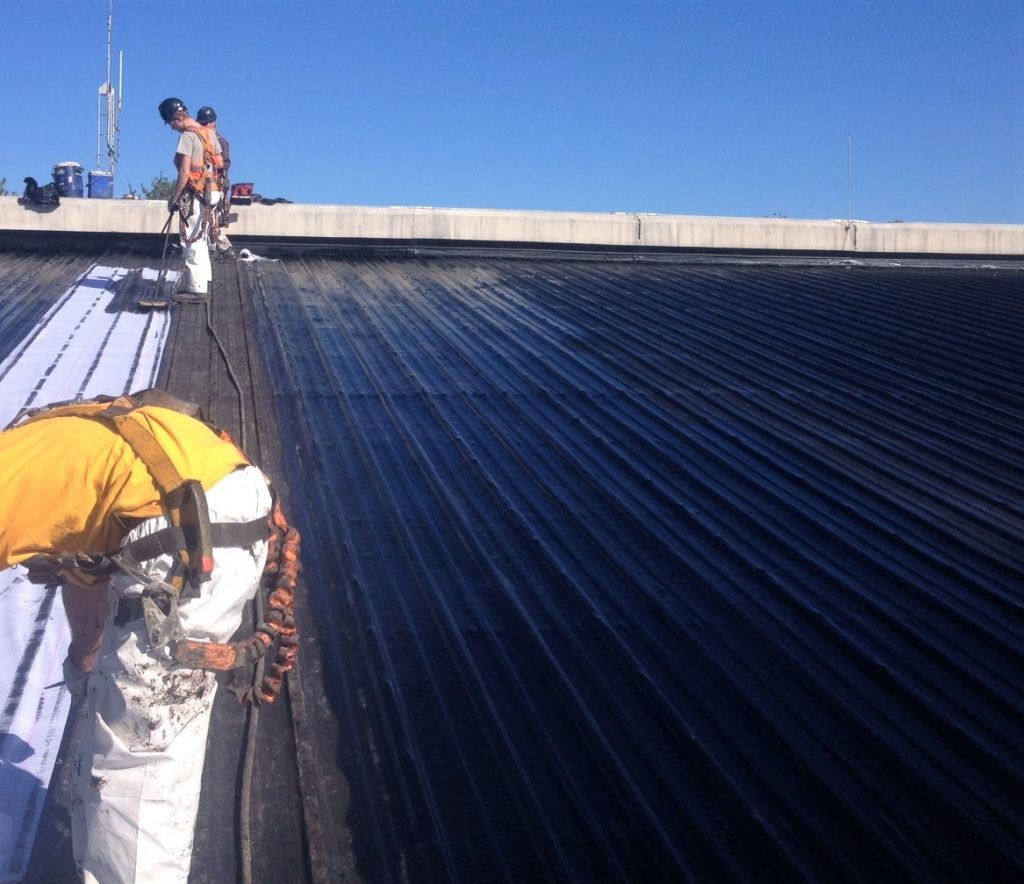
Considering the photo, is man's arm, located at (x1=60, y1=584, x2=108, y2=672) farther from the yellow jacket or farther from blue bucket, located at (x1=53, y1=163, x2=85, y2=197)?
blue bucket, located at (x1=53, y1=163, x2=85, y2=197)

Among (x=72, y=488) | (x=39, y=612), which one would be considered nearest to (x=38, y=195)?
(x=39, y=612)

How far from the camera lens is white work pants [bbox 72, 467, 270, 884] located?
105 inches

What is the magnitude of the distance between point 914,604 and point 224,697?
104 inches

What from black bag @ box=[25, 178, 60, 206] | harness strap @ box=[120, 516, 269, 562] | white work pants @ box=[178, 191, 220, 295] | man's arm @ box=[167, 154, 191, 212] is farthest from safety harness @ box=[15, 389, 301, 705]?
black bag @ box=[25, 178, 60, 206]

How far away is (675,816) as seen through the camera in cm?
307

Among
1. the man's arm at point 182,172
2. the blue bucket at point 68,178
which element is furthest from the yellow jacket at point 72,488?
the blue bucket at point 68,178

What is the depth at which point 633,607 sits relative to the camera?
4121mm

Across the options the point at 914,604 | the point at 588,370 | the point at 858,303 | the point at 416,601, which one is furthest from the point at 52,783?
the point at 858,303

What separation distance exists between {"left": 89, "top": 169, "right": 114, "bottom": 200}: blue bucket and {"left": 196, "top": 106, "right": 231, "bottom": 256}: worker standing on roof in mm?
3138

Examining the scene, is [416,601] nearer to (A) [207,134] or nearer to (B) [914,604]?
(B) [914,604]

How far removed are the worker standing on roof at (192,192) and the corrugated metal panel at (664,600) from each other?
139 cm

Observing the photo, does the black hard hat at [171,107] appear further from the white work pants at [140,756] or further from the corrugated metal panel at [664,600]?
the white work pants at [140,756]

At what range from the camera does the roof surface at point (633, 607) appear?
3.03 m

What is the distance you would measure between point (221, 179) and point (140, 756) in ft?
24.1
